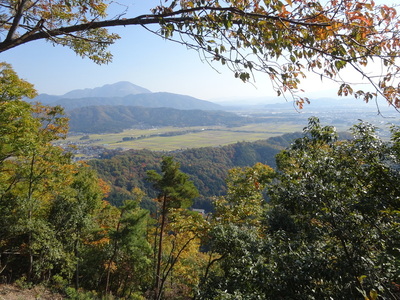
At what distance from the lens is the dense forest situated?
2.55 meters

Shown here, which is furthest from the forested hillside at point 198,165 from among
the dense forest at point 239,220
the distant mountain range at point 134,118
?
the distant mountain range at point 134,118

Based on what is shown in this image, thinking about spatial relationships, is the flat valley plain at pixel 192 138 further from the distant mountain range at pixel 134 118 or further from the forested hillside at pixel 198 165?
the distant mountain range at pixel 134 118

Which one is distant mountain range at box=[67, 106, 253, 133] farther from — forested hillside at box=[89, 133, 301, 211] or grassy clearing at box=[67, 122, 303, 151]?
forested hillside at box=[89, 133, 301, 211]

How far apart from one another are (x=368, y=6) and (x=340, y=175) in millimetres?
2539

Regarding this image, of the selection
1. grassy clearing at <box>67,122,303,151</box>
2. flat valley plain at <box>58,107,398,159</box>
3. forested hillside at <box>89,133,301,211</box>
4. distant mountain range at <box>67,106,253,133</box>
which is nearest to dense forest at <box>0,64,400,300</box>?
forested hillside at <box>89,133,301,211</box>

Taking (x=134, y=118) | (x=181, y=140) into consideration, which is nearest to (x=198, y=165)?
(x=181, y=140)

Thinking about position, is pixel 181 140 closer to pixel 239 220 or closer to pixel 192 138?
pixel 192 138

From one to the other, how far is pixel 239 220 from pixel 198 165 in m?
46.7

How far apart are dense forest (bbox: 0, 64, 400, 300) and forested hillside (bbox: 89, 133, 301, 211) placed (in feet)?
51.0

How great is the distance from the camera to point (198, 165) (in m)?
52.6

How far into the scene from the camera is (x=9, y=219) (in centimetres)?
784

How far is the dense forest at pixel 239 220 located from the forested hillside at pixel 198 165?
15531 mm

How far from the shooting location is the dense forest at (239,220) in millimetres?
2549

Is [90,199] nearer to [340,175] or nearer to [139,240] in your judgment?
[139,240]
